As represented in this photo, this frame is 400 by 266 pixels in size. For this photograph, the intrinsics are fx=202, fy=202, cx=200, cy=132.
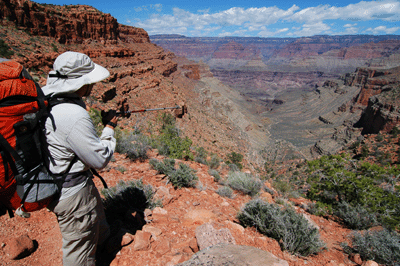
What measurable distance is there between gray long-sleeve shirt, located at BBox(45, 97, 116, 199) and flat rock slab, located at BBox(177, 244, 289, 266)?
1.43m

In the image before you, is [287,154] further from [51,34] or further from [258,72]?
[258,72]

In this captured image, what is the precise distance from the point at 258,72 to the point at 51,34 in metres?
186

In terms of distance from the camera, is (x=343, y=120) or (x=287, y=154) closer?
(x=287, y=154)

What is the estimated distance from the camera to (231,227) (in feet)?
11.2

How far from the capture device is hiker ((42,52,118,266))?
1710 millimetres

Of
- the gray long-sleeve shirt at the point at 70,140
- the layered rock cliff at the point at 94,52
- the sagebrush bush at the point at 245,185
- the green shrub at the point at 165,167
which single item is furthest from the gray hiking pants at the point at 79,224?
the layered rock cliff at the point at 94,52

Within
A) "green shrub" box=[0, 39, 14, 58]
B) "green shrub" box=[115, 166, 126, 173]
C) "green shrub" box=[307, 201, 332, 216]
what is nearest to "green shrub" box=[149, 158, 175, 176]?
"green shrub" box=[115, 166, 126, 173]

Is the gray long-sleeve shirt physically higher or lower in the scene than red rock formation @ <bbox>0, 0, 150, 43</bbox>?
lower

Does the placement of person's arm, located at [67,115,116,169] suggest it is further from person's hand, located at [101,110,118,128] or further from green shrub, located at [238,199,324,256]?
green shrub, located at [238,199,324,256]

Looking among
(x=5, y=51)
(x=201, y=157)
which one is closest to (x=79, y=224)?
(x=201, y=157)

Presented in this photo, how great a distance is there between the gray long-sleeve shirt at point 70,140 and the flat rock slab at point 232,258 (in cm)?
143

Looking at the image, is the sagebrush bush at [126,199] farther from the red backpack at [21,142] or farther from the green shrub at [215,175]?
the green shrub at [215,175]

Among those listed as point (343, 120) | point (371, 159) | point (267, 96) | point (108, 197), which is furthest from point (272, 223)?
point (267, 96)

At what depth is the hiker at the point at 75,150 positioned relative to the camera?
1.71 metres
